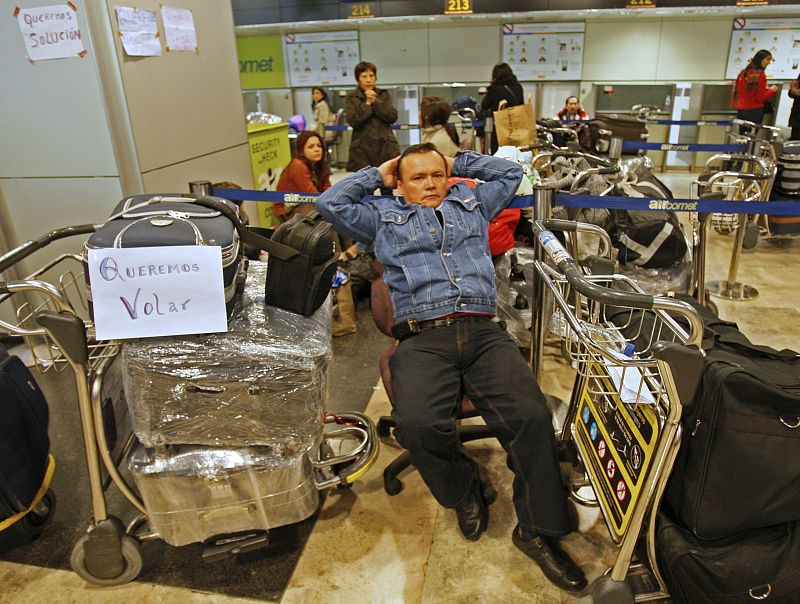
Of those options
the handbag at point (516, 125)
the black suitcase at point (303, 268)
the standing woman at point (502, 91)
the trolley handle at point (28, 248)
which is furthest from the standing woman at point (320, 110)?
the black suitcase at point (303, 268)

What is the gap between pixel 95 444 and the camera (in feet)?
5.20

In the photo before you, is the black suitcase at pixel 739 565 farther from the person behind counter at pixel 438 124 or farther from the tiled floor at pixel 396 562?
the person behind counter at pixel 438 124

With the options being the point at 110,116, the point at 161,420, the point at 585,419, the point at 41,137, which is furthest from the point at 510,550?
the point at 41,137

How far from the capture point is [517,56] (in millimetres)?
9289

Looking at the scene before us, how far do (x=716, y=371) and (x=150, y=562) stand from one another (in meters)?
1.72

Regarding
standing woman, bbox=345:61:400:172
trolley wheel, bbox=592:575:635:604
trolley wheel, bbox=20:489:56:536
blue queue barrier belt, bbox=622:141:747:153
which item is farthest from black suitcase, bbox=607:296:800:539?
standing woman, bbox=345:61:400:172

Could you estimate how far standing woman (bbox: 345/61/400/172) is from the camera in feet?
15.6

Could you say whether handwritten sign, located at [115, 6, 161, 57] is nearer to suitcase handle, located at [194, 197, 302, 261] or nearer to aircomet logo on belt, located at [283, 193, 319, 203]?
aircomet logo on belt, located at [283, 193, 319, 203]

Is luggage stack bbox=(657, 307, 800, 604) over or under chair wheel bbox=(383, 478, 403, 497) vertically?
over

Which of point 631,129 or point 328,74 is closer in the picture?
point 631,129

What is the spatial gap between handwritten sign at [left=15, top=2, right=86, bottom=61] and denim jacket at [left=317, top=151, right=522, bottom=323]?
1.49 meters

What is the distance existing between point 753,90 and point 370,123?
213 inches

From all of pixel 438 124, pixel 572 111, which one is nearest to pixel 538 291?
pixel 438 124

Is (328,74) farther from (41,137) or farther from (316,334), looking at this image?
(316,334)
